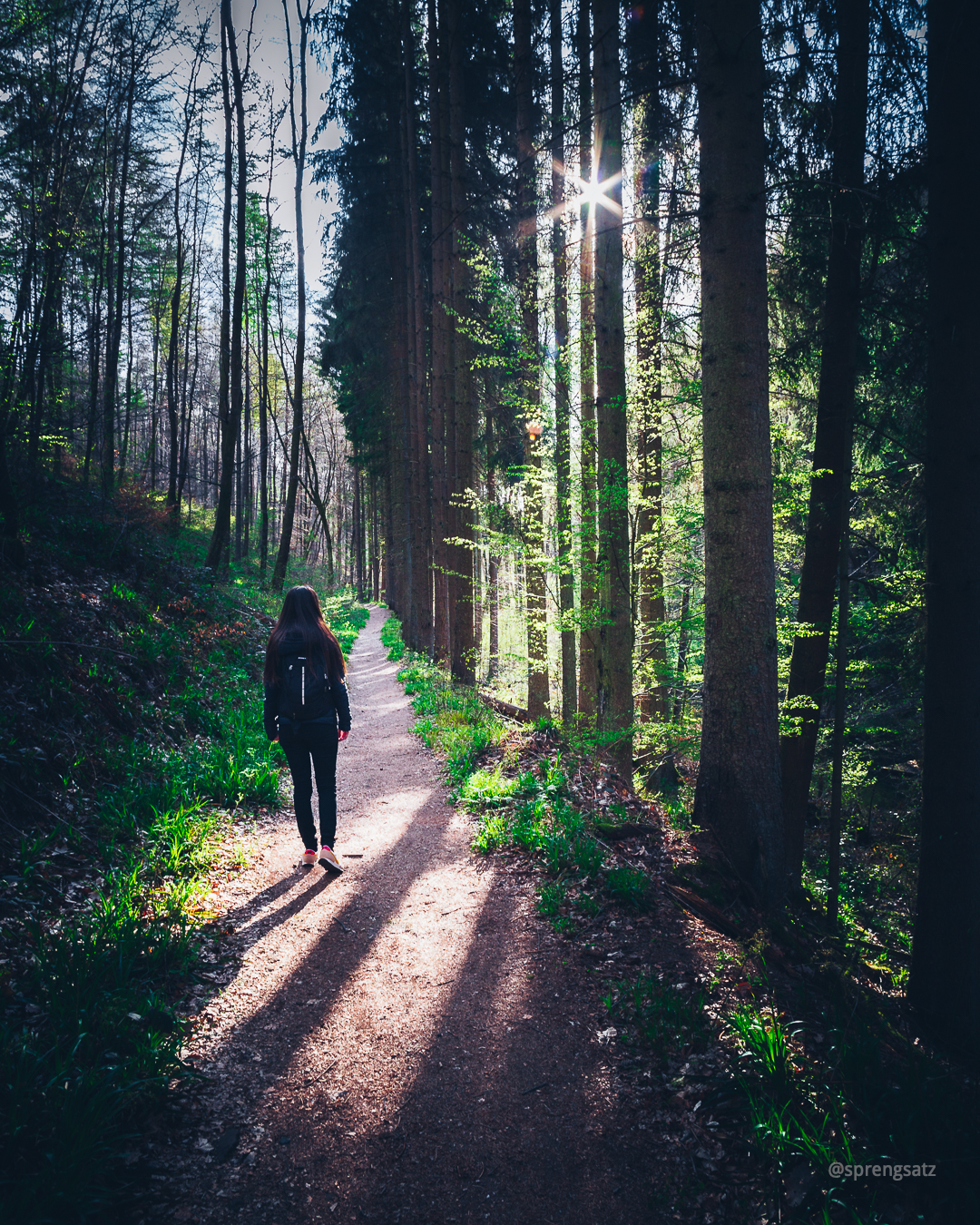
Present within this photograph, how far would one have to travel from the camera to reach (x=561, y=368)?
25.8 feet

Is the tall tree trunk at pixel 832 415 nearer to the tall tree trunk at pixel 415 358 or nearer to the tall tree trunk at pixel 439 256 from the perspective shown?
the tall tree trunk at pixel 439 256

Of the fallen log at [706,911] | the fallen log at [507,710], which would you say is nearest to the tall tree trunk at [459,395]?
the fallen log at [507,710]

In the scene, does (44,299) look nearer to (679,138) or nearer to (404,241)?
(679,138)

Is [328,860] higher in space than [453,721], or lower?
lower

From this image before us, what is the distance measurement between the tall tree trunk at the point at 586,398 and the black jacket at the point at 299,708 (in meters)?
3.17

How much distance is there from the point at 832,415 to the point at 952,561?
2146 millimetres

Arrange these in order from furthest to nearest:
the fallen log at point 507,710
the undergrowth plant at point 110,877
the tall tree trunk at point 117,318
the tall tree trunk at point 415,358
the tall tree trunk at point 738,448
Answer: the tall tree trunk at point 117,318, the tall tree trunk at point 415,358, the fallen log at point 507,710, the tall tree trunk at point 738,448, the undergrowth plant at point 110,877

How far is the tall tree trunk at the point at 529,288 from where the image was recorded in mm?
8188

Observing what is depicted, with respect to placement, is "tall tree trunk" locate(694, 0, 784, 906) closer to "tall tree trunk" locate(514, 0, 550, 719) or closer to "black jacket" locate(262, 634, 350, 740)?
"black jacket" locate(262, 634, 350, 740)

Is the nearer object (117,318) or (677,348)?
(677,348)

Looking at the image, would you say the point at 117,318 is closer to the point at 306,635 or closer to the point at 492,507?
the point at 492,507

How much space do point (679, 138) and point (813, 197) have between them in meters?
Result: 1.91

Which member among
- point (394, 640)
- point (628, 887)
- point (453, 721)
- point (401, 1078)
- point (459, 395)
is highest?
point (459, 395)

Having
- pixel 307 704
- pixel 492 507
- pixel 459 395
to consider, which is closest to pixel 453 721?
pixel 492 507
